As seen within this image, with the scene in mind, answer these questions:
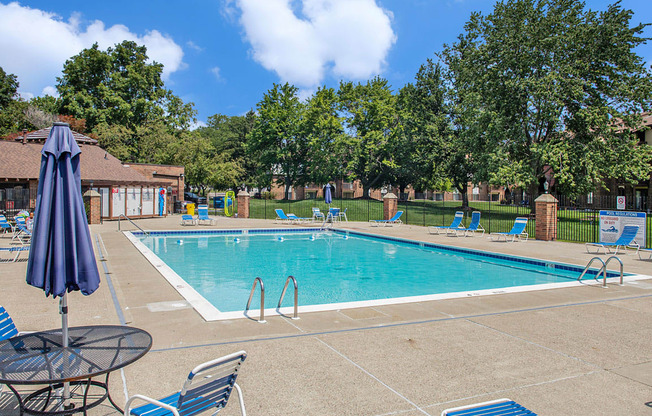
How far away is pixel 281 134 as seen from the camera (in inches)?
1913

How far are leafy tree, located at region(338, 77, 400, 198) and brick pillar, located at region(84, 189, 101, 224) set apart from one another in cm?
2372

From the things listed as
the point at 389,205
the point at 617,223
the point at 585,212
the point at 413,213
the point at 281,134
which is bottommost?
the point at 413,213

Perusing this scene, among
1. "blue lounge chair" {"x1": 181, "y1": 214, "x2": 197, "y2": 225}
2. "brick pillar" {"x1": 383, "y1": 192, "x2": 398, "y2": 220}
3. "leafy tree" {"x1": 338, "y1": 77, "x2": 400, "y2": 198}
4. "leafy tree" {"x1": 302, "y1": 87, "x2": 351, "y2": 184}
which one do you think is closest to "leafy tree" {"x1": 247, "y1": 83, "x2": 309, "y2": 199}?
"leafy tree" {"x1": 302, "y1": 87, "x2": 351, "y2": 184}

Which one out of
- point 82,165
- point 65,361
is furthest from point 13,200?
point 65,361

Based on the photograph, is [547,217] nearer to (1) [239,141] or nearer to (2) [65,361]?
(2) [65,361]

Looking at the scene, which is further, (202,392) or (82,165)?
(82,165)

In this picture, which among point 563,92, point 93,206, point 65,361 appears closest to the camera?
point 65,361

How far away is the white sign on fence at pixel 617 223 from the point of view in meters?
14.4

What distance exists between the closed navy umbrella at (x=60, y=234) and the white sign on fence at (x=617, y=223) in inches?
637

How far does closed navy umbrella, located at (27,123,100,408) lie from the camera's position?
3.70 meters

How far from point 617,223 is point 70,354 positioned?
17.0 meters

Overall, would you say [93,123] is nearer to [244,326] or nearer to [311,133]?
[311,133]

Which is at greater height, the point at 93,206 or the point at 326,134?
the point at 326,134

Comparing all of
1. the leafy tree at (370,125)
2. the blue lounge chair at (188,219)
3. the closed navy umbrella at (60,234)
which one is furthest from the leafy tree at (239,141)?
the closed navy umbrella at (60,234)
